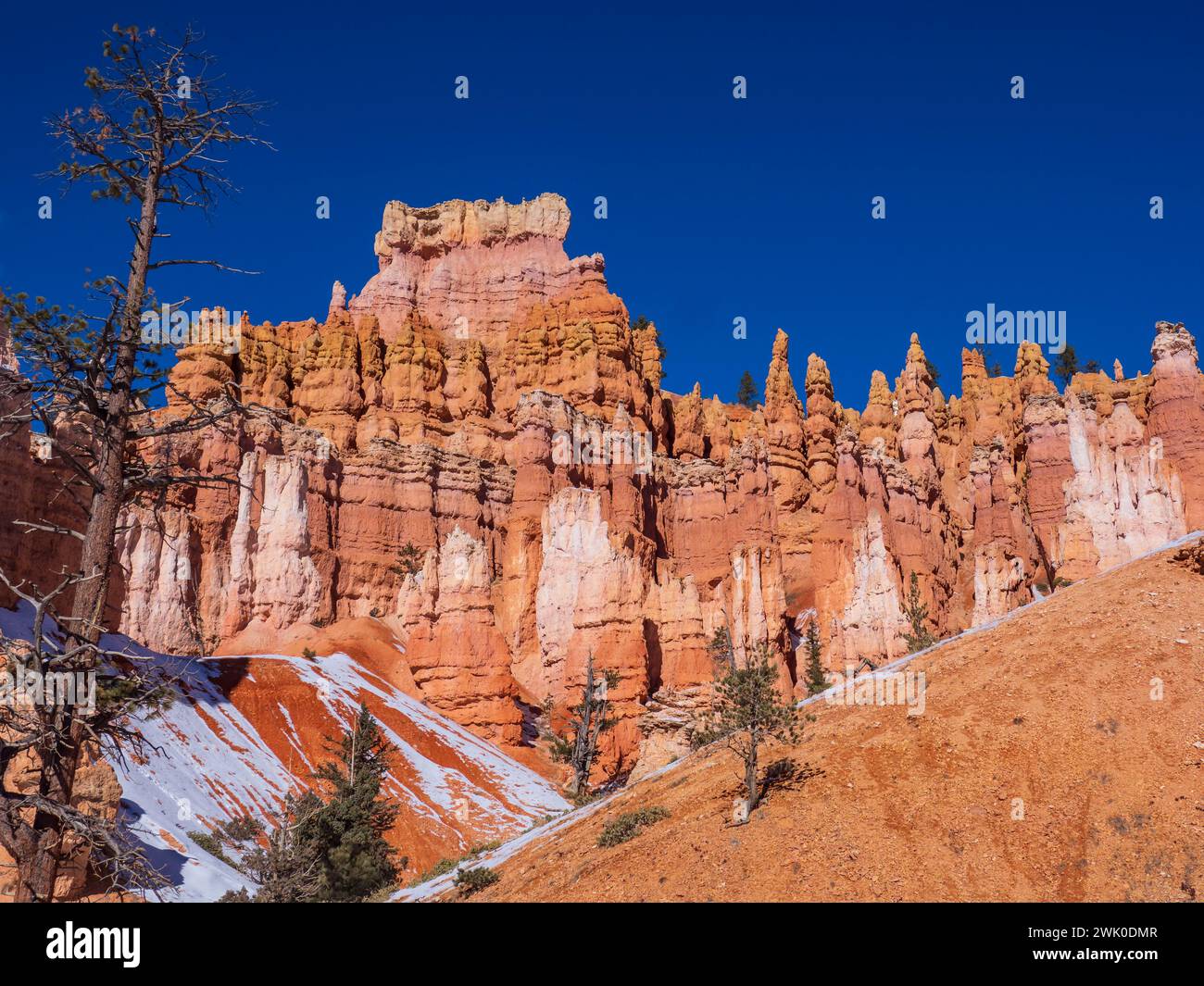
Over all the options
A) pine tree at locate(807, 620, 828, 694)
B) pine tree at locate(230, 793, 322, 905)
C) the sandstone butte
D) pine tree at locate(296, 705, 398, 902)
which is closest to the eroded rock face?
the sandstone butte

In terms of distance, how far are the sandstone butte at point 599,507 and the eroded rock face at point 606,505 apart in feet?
0.72

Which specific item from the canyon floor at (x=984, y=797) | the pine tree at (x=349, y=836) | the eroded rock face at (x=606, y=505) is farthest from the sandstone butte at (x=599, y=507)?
the canyon floor at (x=984, y=797)

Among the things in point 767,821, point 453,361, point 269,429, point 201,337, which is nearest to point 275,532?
point 269,429

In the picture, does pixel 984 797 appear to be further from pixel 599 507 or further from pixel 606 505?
pixel 606 505

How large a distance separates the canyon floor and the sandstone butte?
28322 millimetres

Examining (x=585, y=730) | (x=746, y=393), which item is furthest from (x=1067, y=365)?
(x=585, y=730)

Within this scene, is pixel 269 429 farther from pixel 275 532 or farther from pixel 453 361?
pixel 453 361

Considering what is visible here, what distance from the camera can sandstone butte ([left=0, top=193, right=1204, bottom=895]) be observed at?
68.4 metres

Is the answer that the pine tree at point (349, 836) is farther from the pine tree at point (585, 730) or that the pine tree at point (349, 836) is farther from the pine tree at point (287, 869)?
the pine tree at point (585, 730)

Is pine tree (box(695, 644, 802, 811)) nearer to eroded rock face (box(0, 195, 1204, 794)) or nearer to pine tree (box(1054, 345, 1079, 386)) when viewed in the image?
eroded rock face (box(0, 195, 1204, 794))

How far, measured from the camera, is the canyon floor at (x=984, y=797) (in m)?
16.6

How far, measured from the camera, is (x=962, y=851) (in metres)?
17.0
